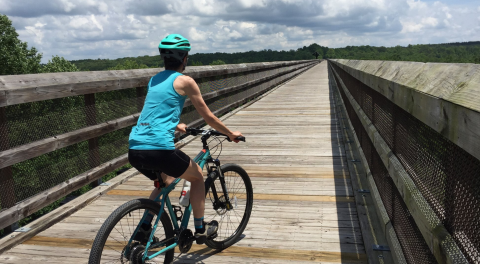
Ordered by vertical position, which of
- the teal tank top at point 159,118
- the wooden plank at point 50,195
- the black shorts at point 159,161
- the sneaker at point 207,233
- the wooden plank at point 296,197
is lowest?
the wooden plank at point 296,197

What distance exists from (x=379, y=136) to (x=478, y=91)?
2444mm

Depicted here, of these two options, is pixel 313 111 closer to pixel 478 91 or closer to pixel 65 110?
pixel 65 110

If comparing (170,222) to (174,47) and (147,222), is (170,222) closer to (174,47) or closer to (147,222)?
(147,222)

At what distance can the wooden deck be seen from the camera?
3604 mm

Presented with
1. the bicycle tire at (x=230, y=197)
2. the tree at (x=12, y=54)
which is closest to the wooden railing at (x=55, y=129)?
the bicycle tire at (x=230, y=197)

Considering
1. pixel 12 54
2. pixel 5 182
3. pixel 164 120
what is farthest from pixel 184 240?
pixel 12 54

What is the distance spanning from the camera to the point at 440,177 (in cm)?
194

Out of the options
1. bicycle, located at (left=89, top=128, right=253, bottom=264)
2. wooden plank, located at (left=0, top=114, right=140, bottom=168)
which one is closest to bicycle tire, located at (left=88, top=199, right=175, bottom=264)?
bicycle, located at (left=89, top=128, right=253, bottom=264)

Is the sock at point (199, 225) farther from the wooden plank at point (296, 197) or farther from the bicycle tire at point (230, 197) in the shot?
the wooden plank at point (296, 197)

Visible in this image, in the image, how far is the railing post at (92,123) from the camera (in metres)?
5.20

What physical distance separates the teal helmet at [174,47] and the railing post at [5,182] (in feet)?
5.91

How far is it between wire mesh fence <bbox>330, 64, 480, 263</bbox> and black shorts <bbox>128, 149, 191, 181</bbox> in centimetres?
140

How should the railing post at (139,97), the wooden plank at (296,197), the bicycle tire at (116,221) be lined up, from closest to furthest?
the bicycle tire at (116,221)
the wooden plank at (296,197)
the railing post at (139,97)

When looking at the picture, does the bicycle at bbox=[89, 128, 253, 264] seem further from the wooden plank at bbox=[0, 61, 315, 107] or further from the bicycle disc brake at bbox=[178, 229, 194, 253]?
the wooden plank at bbox=[0, 61, 315, 107]
